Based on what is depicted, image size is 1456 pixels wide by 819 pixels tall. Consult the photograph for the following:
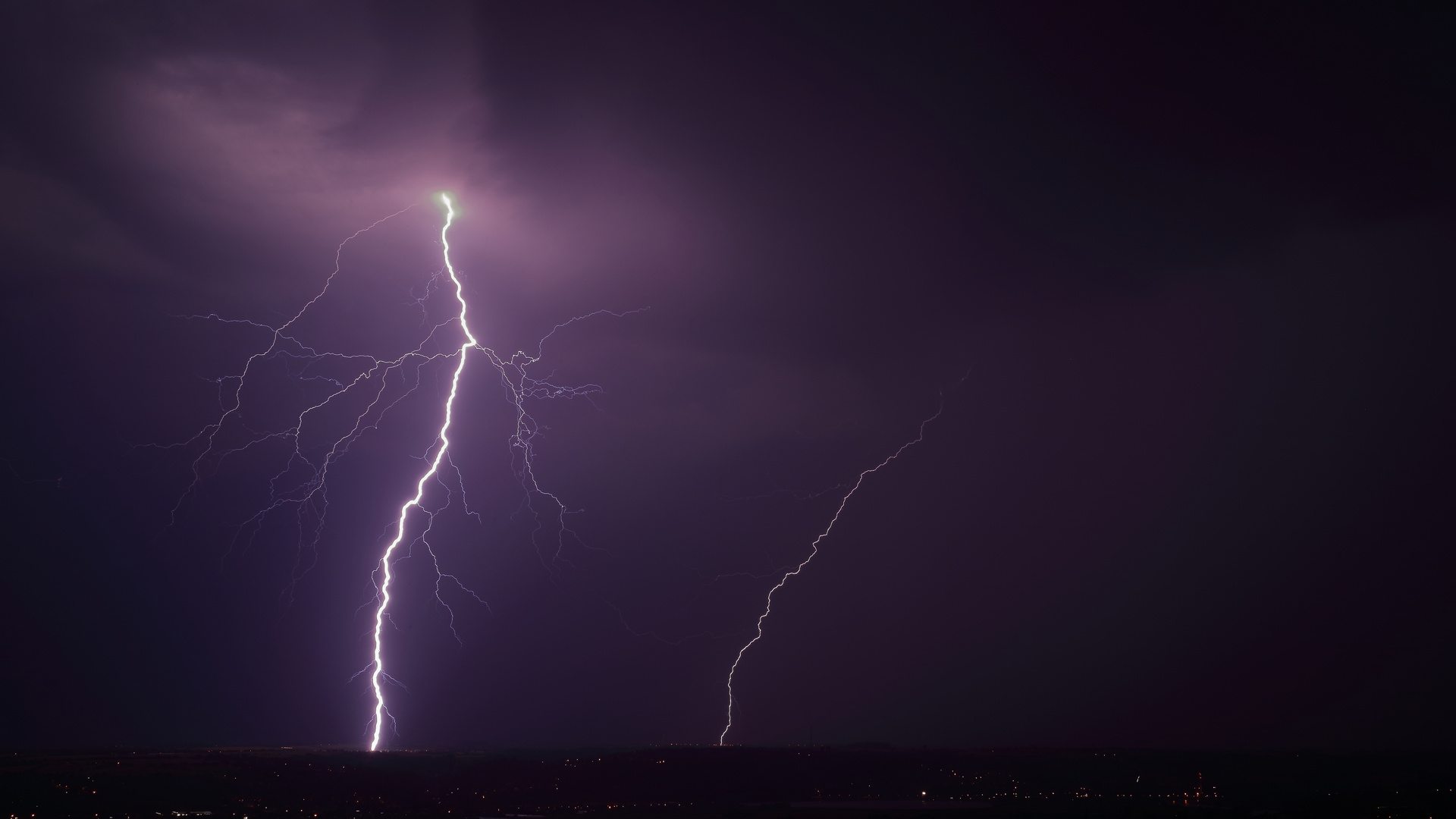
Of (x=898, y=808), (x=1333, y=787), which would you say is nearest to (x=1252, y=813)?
(x=898, y=808)

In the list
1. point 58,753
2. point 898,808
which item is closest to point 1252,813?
point 898,808

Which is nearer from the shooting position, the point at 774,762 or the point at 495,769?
the point at 495,769

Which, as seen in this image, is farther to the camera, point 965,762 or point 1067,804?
point 965,762

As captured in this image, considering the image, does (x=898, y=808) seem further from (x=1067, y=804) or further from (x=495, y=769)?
(x=495, y=769)

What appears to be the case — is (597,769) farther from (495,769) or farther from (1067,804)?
(1067,804)

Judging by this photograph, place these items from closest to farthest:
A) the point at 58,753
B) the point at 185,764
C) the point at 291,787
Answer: the point at 291,787, the point at 185,764, the point at 58,753

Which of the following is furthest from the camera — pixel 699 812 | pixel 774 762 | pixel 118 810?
pixel 774 762
